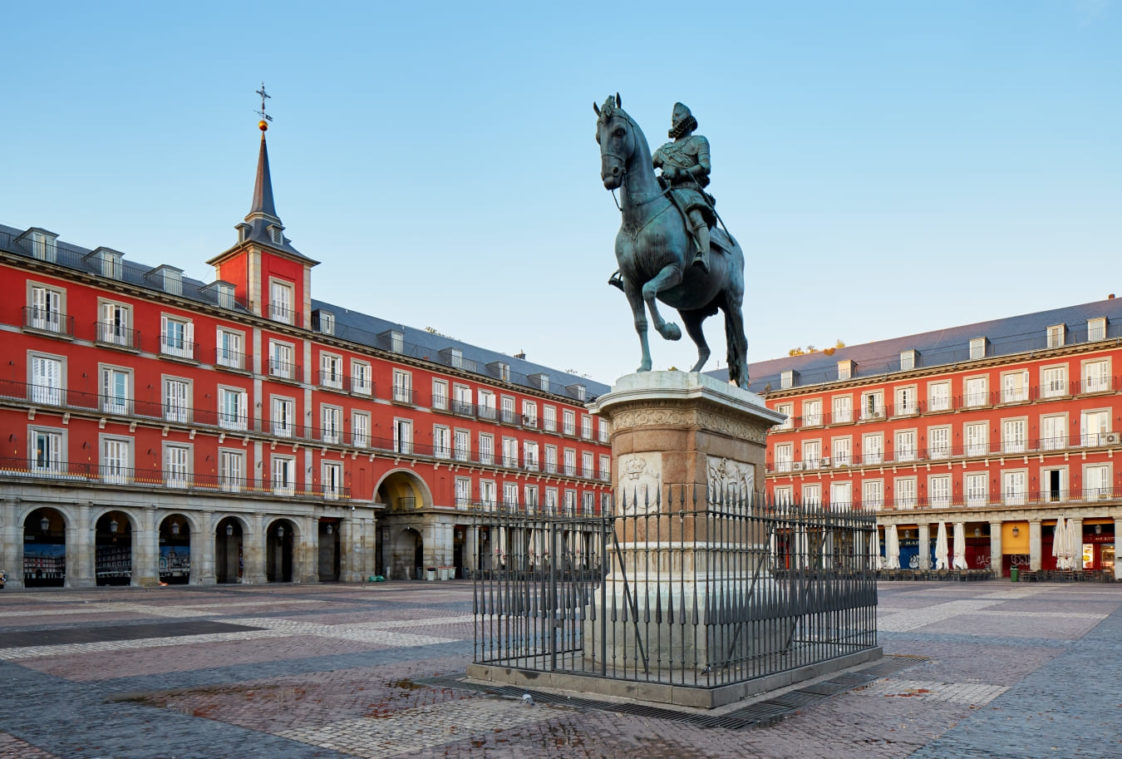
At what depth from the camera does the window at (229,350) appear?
40178 millimetres

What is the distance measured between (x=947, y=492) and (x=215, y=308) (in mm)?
43243

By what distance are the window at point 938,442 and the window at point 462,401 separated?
28.7 meters

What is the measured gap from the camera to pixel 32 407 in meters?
33.1

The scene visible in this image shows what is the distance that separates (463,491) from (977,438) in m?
31.2

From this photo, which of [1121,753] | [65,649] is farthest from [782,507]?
[65,649]

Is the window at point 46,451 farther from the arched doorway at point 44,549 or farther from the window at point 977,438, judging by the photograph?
the window at point 977,438

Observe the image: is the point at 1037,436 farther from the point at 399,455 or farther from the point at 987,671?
the point at 987,671

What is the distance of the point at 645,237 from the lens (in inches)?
360

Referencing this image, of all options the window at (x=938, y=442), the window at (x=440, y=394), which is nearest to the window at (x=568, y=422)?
the window at (x=440, y=394)

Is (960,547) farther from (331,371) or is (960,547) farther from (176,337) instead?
(176,337)

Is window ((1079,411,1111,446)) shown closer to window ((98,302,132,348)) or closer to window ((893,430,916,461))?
window ((893,430,916,461))

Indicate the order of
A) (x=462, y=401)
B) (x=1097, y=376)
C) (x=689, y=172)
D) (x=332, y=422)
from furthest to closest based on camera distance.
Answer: (x=462, y=401) < (x=1097, y=376) < (x=332, y=422) < (x=689, y=172)

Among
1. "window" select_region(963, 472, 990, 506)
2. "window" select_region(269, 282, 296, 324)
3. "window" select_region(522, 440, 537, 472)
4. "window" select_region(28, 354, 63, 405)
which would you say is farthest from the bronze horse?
"window" select_region(963, 472, 990, 506)

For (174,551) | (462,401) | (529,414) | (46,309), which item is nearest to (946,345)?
(529,414)
